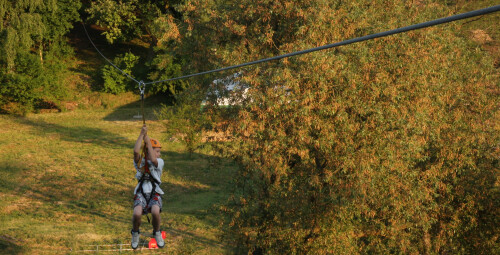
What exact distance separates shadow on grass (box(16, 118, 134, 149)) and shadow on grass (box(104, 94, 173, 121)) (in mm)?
4497

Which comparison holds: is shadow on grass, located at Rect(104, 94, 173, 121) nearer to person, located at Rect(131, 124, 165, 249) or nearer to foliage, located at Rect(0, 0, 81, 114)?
foliage, located at Rect(0, 0, 81, 114)

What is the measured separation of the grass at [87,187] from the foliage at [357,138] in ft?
14.9

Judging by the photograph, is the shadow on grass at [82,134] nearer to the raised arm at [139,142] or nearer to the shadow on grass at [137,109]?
the shadow on grass at [137,109]

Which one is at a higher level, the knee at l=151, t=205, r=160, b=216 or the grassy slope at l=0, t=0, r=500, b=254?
the knee at l=151, t=205, r=160, b=216

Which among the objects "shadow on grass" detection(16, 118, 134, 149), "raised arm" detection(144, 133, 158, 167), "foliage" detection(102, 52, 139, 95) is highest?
"raised arm" detection(144, 133, 158, 167)

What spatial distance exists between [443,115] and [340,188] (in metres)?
5.48

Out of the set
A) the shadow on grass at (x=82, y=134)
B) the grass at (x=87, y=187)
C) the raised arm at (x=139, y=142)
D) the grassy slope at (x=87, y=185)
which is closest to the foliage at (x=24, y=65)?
the grass at (x=87, y=187)

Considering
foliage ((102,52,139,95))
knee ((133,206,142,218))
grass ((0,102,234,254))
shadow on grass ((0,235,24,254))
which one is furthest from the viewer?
foliage ((102,52,139,95))

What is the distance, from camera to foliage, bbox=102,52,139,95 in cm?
5344

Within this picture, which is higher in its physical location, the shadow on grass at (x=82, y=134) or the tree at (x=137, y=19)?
the tree at (x=137, y=19)

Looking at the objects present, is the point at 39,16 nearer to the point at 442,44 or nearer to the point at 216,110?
the point at 216,110

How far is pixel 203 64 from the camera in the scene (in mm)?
22797

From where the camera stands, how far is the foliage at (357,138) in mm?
16141

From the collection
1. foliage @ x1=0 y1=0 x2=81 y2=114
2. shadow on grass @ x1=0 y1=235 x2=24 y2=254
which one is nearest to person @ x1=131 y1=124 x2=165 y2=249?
shadow on grass @ x1=0 y1=235 x2=24 y2=254
